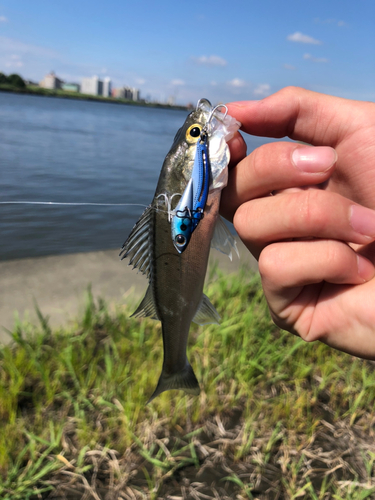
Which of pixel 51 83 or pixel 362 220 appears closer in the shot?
pixel 362 220

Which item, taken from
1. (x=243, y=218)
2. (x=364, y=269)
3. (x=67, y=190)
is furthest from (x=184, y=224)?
A: (x=67, y=190)

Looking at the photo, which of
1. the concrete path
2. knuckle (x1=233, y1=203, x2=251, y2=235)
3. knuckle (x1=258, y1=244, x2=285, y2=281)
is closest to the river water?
the concrete path

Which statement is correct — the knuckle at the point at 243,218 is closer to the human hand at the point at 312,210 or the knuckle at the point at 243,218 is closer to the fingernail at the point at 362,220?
the human hand at the point at 312,210

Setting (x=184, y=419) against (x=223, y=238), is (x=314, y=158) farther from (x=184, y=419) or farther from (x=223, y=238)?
(x=184, y=419)

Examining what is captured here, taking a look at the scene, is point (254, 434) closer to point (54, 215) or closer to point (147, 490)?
point (147, 490)

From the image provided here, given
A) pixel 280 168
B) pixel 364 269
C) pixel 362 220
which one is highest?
pixel 280 168

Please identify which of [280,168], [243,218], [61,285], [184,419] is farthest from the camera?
[61,285]
